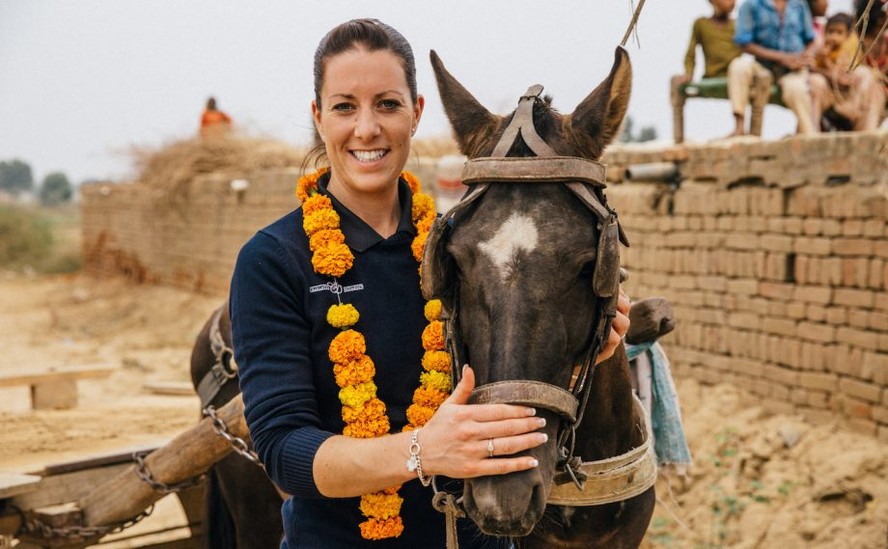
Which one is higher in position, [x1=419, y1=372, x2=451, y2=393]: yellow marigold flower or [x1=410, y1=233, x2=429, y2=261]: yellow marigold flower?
[x1=410, y1=233, x2=429, y2=261]: yellow marigold flower

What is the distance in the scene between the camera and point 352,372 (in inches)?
85.1

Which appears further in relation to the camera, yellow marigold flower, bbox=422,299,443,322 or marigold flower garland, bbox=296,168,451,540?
yellow marigold flower, bbox=422,299,443,322

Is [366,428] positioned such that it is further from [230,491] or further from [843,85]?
[843,85]

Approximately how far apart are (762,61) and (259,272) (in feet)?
Result: 25.2

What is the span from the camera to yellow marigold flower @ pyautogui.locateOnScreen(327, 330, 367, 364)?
7.07 feet

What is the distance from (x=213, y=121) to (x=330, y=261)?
17.1 meters

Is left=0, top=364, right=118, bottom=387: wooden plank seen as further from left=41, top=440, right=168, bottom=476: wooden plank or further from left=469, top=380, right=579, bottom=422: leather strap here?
left=469, top=380, right=579, bottom=422: leather strap

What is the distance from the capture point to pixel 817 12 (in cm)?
923

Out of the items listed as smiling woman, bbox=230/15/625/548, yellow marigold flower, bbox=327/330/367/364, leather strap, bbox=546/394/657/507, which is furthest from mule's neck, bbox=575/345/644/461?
yellow marigold flower, bbox=327/330/367/364

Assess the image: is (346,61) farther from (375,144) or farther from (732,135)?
(732,135)

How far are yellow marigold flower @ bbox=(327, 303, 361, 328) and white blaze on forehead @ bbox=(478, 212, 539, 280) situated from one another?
1.43ft

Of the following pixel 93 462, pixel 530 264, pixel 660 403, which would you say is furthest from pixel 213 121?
pixel 530 264

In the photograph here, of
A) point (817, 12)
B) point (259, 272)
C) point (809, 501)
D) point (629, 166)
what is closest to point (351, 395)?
point (259, 272)

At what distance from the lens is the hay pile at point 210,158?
640 inches
